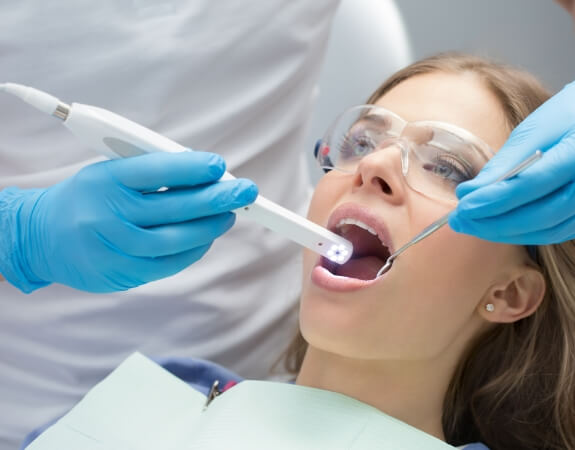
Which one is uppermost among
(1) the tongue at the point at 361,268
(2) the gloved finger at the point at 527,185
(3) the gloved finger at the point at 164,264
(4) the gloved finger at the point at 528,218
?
(2) the gloved finger at the point at 527,185

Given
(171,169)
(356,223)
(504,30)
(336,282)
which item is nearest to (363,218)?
(356,223)

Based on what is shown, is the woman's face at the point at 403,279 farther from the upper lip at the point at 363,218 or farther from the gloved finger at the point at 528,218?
the gloved finger at the point at 528,218

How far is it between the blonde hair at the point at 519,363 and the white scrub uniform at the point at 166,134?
327 mm

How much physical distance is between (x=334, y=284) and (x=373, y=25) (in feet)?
4.04

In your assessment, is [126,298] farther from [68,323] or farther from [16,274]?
[16,274]

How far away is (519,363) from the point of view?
1.51 meters

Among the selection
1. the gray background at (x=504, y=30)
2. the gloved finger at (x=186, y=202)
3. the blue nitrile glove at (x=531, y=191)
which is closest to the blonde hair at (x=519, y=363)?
the blue nitrile glove at (x=531, y=191)

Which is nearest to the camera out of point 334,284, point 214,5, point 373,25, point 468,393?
point 334,284

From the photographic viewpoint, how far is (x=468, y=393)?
1576 millimetres

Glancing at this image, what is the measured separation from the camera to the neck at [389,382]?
139cm

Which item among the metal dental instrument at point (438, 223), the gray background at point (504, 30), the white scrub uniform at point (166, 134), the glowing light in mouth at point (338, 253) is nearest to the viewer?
the metal dental instrument at point (438, 223)

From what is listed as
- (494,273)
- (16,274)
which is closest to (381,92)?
(494,273)

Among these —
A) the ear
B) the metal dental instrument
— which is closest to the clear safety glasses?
the metal dental instrument

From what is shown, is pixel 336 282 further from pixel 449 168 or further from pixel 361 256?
pixel 449 168
